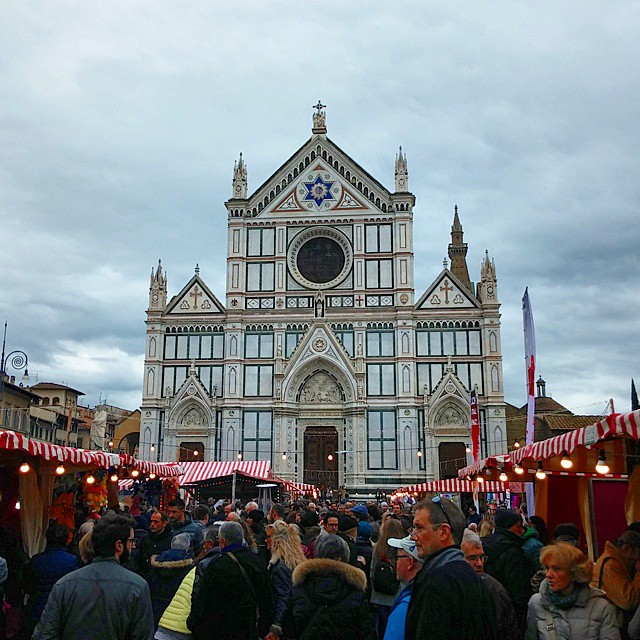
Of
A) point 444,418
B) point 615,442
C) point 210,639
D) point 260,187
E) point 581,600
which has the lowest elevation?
point 210,639

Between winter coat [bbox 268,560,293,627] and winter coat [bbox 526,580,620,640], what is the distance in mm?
2634

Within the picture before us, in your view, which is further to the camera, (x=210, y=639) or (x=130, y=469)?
(x=130, y=469)

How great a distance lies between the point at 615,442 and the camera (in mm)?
10438

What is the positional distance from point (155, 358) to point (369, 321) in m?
12.2

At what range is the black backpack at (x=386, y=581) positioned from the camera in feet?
20.0

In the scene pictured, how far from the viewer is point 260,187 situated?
41.7m

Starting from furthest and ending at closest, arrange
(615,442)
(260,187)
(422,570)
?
(260,187) → (615,442) → (422,570)

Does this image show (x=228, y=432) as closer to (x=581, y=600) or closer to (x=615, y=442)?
(x=615, y=442)

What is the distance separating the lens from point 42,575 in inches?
266

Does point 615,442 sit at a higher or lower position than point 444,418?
lower

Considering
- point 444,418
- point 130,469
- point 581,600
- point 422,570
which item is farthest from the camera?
point 444,418

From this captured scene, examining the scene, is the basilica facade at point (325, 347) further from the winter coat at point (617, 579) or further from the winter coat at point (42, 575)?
the winter coat at point (617, 579)

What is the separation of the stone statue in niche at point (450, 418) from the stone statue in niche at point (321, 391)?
5.61 m

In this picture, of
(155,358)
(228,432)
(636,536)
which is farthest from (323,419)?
(636,536)
